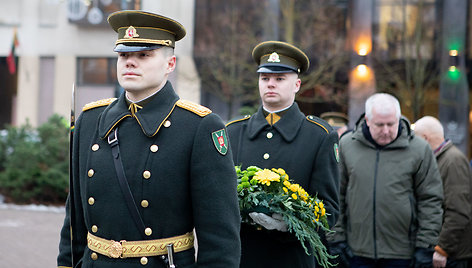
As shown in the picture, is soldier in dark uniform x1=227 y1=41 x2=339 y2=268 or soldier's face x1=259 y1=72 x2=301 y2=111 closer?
soldier in dark uniform x1=227 y1=41 x2=339 y2=268

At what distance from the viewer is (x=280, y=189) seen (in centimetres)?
393

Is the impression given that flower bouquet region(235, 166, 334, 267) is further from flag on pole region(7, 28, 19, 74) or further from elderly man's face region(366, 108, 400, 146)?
flag on pole region(7, 28, 19, 74)

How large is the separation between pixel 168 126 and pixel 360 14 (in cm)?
2215

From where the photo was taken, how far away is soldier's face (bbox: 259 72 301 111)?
176 inches

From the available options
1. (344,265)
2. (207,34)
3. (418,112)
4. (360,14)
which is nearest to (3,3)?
(207,34)

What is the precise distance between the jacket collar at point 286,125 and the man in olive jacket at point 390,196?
3.30 ft

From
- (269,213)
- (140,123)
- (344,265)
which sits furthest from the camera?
(344,265)

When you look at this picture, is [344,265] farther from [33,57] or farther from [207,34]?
[33,57]

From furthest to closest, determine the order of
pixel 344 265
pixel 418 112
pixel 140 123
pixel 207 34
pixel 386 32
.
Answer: pixel 207 34 < pixel 386 32 < pixel 418 112 < pixel 344 265 < pixel 140 123

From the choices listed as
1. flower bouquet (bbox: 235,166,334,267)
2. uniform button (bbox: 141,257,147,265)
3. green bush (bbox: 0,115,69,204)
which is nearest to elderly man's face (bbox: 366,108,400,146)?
flower bouquet (bbox: 235,166,334,267)

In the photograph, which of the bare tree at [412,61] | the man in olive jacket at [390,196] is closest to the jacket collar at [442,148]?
the man in olive jacket at [390,196]

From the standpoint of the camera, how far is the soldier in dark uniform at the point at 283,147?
417 cm

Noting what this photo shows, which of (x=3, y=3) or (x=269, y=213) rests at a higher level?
(x=3, y=3)

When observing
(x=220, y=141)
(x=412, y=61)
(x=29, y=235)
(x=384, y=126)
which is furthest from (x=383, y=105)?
(x=412, y=61)
